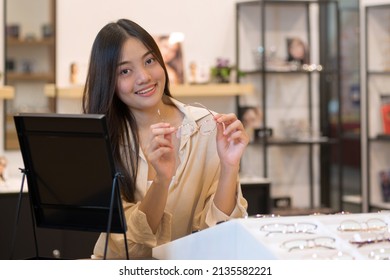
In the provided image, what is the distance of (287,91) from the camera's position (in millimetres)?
7004

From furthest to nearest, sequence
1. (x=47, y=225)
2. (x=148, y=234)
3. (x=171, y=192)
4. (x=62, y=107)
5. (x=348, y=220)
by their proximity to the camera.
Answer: (x=62, y=107) < (x=171, y=192) < (x=148, y=234) < (x=47, y=225) < (x=348, y=220)

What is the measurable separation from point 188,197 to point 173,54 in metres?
3.92

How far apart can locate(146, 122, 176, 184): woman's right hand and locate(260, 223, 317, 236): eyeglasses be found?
1.46 feet

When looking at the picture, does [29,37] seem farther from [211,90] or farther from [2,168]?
[211,90]

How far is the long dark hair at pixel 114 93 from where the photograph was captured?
2.47 metres

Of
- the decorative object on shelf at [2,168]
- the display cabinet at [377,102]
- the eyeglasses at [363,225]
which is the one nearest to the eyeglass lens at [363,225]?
the eyeglasses at [363,225]

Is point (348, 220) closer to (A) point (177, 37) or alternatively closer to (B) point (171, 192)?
(B) point (171, 192)

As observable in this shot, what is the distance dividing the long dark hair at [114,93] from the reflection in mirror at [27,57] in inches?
141

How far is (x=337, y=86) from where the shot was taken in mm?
7070

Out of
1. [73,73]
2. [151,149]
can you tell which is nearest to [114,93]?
[151,149]

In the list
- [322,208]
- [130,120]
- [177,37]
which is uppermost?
[177,37]
